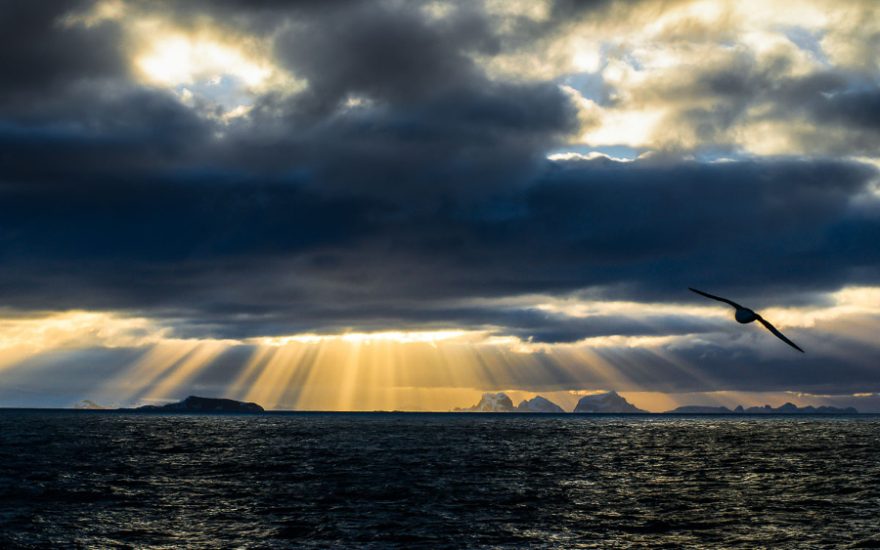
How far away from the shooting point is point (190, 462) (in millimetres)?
112062

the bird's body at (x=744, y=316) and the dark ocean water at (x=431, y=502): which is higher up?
the bird's body at (x=744, y=316)

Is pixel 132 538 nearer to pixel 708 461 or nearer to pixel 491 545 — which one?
pixel 491 545

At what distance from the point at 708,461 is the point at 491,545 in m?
79.5

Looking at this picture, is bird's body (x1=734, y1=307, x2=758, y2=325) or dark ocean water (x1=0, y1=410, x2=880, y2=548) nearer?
dark ocean water (x1=0, y1=410, x2=880, y2=548)

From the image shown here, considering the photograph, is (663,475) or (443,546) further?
(663,475)

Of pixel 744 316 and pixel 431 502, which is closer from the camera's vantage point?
pixel 431 502

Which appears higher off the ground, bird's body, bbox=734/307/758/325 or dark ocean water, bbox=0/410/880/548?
bird's body, bbox=734/307/758/325

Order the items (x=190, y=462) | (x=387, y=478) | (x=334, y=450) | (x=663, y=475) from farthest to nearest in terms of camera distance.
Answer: (x=334, y=450)
(x=190, y=462)
(x=663, y=475)
(x=387, y=478)

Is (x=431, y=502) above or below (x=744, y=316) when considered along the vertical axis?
below

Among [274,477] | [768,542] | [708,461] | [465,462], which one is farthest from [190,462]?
[768,542]

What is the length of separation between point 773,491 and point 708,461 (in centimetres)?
4282

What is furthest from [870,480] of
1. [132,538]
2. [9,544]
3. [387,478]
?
[9,544]

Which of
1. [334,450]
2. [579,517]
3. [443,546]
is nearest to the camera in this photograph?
[443,546]

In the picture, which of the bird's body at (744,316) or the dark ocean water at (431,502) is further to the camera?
the bird's body at (744,316)
